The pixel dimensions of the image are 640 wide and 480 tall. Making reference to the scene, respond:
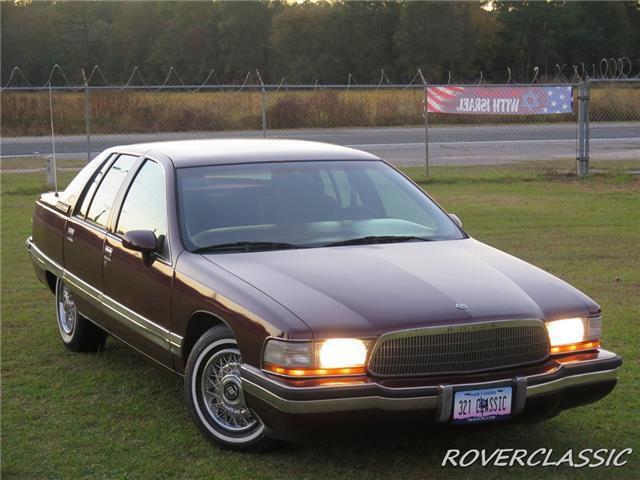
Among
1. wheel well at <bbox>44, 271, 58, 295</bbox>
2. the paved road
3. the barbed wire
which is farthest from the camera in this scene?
the barbed wire

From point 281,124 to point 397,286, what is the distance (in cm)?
2565

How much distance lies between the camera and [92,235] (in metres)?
6.69

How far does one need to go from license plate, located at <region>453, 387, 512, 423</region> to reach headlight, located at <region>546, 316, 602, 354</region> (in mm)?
397

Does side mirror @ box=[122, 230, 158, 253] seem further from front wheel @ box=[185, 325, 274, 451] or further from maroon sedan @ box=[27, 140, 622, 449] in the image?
front wheel @ box=[185, 325, 274, 451]

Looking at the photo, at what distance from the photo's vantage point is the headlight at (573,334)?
4.94 m

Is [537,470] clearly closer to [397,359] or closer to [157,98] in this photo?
[397,359]

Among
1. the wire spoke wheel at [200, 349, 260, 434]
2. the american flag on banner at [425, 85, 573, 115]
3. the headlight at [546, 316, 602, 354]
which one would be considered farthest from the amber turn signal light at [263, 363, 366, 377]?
the american flag on banner at [425, 85, 573, 115]

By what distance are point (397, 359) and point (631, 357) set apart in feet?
9.35

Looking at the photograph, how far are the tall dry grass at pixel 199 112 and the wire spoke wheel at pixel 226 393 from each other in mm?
24529

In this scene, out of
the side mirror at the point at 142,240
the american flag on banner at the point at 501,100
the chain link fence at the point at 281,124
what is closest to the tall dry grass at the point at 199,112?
the chain link fence at the point at 281,124

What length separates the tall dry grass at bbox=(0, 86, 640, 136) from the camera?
96.5 ft

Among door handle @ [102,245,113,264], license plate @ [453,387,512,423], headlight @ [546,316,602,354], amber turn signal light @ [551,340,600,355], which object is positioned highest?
door handle @ [102,245,113,264]

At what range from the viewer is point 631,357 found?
22.6 feet

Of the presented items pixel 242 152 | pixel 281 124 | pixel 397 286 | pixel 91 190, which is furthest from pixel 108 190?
pixel 281 124
